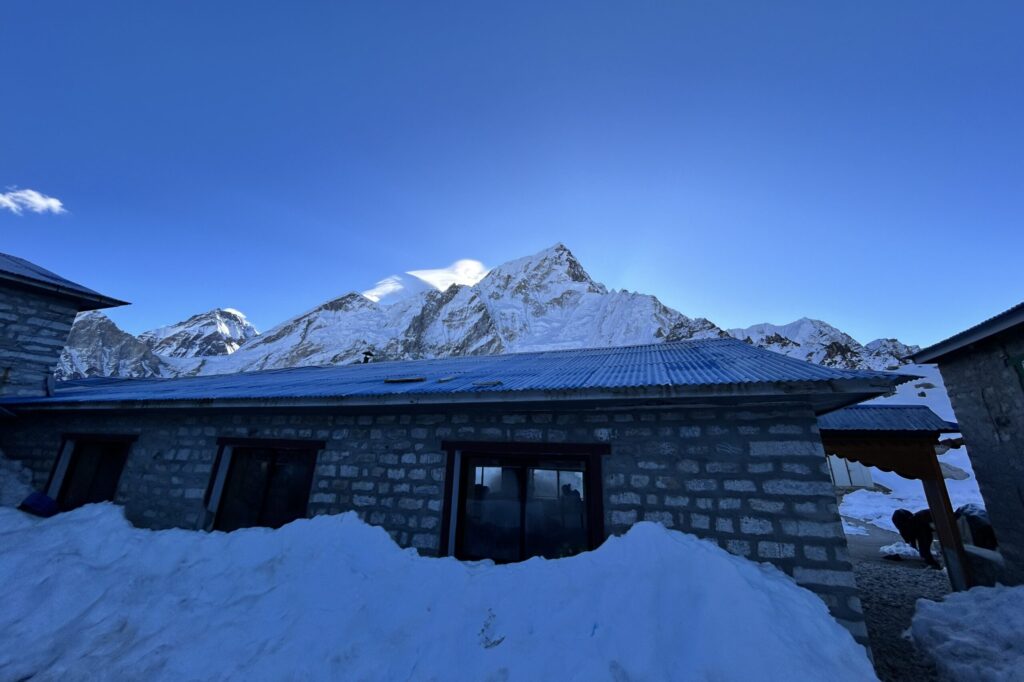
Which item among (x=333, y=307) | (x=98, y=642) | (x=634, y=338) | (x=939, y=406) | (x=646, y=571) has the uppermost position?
(x=333, y=307)

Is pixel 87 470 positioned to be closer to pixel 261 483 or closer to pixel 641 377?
pixel 261 483

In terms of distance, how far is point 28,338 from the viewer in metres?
9.30

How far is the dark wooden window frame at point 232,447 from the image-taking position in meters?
5.75

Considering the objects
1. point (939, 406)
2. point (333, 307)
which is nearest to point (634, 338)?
point (939, 406)

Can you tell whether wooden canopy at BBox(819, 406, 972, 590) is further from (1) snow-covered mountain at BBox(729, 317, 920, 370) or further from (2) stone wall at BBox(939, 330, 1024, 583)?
(1) snow-covered mountain at BBox(729, 317, 920, 370)

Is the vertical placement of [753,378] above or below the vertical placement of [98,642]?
above

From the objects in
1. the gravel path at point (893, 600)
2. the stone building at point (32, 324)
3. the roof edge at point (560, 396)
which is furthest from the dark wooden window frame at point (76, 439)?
the gravel path at point (893, 600)

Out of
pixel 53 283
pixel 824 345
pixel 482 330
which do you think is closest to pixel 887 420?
pixel 53 283

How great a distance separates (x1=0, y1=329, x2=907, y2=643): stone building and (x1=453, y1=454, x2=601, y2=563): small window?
0.02m

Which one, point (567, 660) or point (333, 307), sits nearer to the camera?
point (567, 660)

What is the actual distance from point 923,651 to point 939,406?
3756 centimetres

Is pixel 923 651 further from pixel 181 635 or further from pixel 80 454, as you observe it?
pixel 80 454

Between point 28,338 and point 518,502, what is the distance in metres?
11.9

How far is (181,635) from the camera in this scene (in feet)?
12.0
